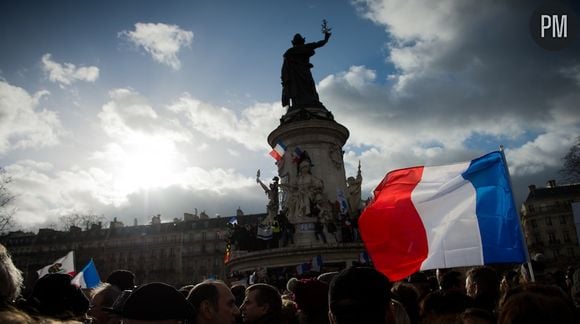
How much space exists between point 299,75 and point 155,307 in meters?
24.8

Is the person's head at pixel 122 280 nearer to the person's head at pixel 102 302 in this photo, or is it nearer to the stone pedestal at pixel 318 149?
the person's head at pixel 102 302

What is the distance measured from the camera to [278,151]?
23531 mm

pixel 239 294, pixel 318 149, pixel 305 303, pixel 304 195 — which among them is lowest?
pixel 239 294

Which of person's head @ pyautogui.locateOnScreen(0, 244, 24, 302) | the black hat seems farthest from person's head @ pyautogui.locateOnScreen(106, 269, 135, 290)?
the black hat

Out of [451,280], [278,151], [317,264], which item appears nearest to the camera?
[451,280]

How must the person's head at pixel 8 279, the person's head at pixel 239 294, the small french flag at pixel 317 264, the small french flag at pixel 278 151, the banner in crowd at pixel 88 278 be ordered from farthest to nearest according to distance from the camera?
the small french flag at pixel 278 151
the small french flag at pixel 317 264
the banner in crowd at pixel 88 278
the person's head at pixel 239 294
the person's head at pixel 8 279

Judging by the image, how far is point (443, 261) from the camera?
596cm

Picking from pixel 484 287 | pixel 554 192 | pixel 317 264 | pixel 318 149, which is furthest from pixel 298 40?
pixel 554 192

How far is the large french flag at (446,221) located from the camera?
5.96 meters

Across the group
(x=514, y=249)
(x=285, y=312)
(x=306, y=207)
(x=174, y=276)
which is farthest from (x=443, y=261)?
(x=174, y=276)

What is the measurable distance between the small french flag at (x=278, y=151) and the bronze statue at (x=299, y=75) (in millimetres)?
3618

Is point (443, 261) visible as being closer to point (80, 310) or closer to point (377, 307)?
point (377, 307)

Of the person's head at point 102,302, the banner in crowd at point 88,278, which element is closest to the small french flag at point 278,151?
the banner in crowd at point 88,278

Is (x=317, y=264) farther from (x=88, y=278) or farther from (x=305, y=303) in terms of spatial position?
(x=305, y=303)
